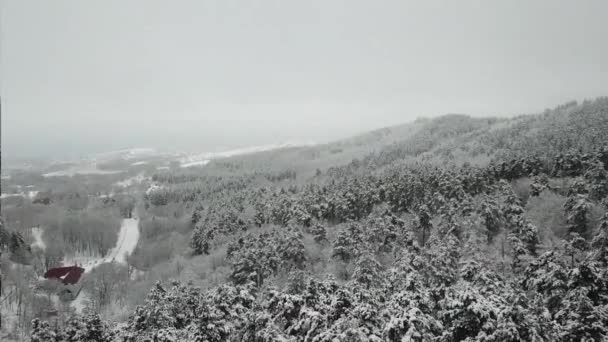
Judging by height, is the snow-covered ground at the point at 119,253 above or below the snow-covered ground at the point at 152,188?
below

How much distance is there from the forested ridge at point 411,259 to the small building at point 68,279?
14985mm

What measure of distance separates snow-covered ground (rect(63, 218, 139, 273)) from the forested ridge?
5364 millimetres

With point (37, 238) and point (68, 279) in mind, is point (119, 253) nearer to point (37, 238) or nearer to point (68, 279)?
point (37, 238)

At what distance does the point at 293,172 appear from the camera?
16588 centimetres

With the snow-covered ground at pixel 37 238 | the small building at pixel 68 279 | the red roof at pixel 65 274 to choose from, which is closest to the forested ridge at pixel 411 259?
the red roof at pixel 65 274

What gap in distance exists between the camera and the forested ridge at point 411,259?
54.4 ft

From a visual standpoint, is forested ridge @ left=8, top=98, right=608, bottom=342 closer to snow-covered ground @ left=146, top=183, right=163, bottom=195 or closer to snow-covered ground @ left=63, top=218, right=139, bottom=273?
snow-covered ground @ left=63, top=218, right=139, bottom=273

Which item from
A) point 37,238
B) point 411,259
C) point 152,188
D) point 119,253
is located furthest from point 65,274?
point 152,188

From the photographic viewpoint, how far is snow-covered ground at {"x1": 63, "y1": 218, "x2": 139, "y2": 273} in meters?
93.4

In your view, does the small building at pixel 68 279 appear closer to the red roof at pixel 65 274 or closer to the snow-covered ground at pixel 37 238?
the red roof at pixel 65 274

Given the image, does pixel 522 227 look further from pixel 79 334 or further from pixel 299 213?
pixel 79 334

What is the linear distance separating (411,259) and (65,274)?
266 ft

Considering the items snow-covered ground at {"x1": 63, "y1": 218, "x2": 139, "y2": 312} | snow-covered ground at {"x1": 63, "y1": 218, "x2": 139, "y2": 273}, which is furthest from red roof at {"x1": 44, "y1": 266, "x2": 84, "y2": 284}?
snow-covered ground at {"x1": 63, "y1": 218, "x2": 139, "y2": 273}

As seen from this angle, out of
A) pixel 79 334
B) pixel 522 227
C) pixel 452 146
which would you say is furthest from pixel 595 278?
pixel 452 146
